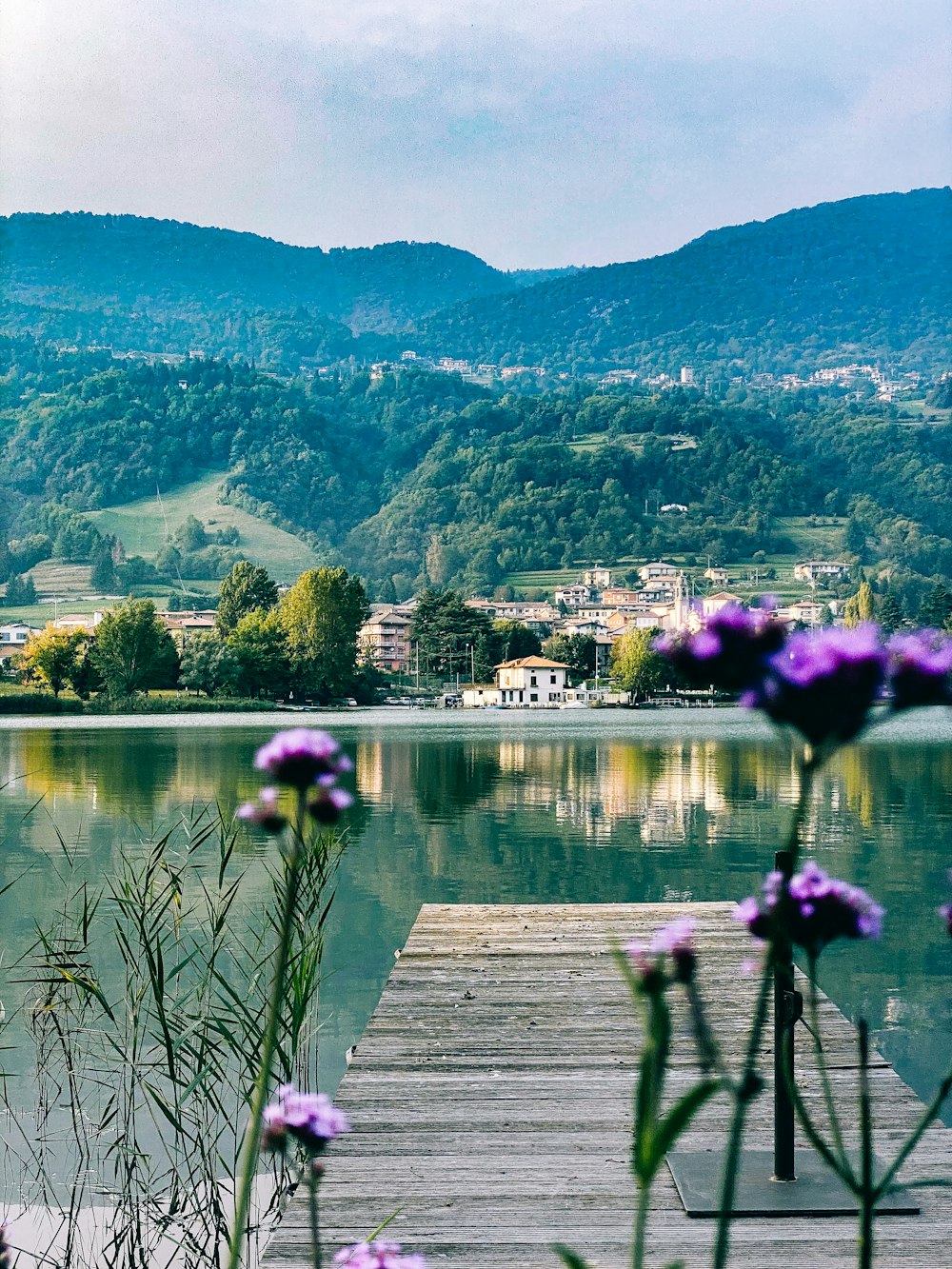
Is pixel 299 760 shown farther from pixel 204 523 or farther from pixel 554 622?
pixel 204 523

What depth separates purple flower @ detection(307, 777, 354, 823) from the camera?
70 centimetres

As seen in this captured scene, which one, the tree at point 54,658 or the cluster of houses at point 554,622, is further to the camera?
the cluster of houses at point 554,622

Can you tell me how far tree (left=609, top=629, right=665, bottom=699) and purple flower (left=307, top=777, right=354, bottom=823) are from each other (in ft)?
204

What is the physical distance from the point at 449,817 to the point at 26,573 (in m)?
81.2

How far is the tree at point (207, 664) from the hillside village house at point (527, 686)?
1652 centimetres

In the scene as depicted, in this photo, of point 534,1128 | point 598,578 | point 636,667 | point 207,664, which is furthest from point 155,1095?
point 598,578

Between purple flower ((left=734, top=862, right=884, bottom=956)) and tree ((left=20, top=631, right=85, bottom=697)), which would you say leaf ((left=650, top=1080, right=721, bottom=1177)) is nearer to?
purple flower ((left=734, top=862, right=884, bottom=956))

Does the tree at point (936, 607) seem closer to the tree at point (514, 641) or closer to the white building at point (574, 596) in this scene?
the tree at point (514, 641)

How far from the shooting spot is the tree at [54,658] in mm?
59281

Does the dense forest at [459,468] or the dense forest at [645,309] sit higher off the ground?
the dense forest at [645,309]

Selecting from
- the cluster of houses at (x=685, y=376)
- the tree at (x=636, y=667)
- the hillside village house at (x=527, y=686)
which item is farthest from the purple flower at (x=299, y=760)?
the cluster of houses at (x=685, y=376)

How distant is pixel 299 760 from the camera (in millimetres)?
725

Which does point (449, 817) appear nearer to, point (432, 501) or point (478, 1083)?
point (478, 1083)

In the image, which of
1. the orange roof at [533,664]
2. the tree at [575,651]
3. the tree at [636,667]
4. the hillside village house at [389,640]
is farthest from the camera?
the hillside village house at [389,640]
